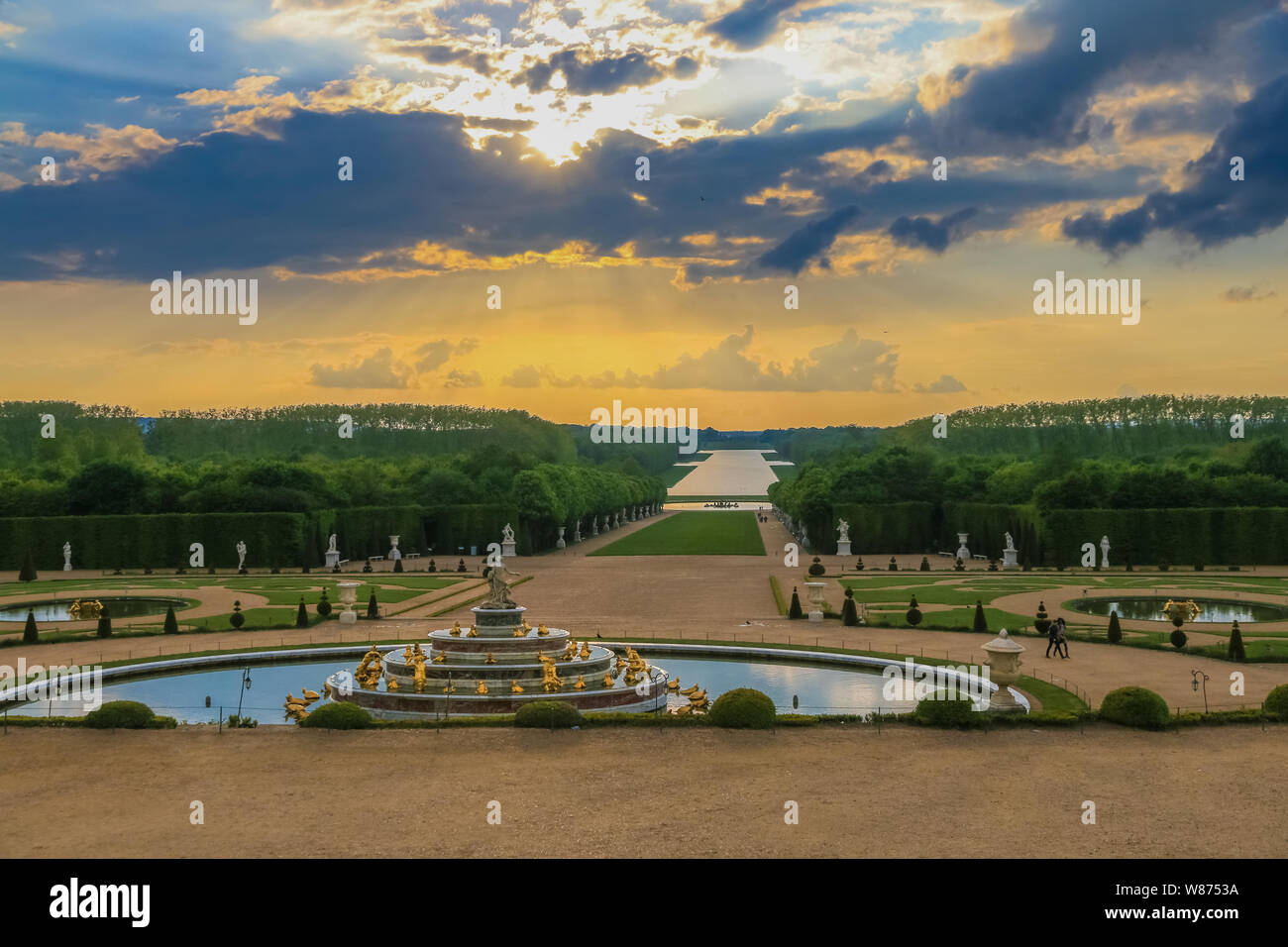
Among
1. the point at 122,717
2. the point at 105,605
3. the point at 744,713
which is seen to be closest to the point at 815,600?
the point at 744,713

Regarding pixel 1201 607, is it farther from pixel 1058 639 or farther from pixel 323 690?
pixel 323 690

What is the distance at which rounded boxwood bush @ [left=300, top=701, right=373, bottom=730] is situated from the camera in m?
25.0

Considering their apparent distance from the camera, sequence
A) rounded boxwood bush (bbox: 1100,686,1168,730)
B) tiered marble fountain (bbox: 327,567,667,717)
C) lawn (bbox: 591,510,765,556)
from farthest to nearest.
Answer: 1. lawn (bbox: 591,510,765,556)
2. tiered marble fountain (bbox: 327,567,667,717)
3. rounded boxwood bush (bbox: 1100,686,1168,730)

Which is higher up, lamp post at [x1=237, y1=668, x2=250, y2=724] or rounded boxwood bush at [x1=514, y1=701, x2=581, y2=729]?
rounded boxwood bush at [x1=514, y1=701, x2=581, y2=729]

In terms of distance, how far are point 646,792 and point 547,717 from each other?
548cm

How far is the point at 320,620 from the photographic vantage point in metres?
45.8

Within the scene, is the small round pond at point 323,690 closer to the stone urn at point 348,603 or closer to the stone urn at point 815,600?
the stone urn at point 348,603

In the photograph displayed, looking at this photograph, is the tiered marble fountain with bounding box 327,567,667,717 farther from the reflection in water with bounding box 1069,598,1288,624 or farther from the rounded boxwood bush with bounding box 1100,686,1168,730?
the reflection in water with bounding box 1069,598,1288,624

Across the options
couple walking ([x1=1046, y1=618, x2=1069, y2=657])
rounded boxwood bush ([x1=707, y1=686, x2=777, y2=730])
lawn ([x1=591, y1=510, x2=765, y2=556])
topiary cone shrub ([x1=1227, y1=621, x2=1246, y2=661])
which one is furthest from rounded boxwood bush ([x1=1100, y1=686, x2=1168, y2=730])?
lawn ([x1=591, y1=510, x2=765, y2=556])

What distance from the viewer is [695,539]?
315ft

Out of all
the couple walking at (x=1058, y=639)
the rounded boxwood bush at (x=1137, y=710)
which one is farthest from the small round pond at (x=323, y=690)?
the couple walking at (x=1058, y=639)

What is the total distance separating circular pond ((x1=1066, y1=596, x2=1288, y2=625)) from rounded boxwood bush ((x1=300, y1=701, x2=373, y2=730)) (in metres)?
31.5

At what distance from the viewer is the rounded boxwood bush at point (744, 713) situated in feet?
81.4

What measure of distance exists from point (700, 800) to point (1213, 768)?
957 cm
